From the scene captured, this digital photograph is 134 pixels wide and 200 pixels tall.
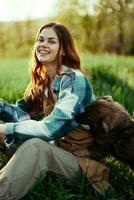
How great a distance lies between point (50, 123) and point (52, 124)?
0.06 ft

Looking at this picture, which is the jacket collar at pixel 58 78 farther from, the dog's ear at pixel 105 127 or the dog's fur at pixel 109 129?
the dog's ear at pixel 105 127

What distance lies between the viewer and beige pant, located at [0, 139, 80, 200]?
4.41m

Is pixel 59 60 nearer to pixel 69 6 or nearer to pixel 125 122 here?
pixel 125 122

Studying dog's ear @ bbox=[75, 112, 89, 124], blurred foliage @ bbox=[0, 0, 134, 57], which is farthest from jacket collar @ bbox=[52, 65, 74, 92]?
blurred foliage @ bbox=[0, 0, 134, 57]

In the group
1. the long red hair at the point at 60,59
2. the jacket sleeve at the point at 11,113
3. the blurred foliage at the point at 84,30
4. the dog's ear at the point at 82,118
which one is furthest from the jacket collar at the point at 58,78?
the blurred foliage at the point at 84,30

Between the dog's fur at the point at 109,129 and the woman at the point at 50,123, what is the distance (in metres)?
0.07

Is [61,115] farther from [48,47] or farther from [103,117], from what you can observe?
[48,47]

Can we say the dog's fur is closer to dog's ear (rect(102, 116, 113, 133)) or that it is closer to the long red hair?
dog's ear (rect(102, 116, 113, 133))

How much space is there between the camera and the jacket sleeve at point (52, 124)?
4.59 metres

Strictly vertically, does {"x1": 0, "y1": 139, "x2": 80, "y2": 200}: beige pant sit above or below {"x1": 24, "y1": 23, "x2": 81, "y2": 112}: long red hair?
below

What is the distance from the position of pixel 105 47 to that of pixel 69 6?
4.22m

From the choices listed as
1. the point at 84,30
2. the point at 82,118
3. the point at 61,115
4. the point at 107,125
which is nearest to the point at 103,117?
the point at 107,125

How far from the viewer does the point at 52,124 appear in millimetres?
4586

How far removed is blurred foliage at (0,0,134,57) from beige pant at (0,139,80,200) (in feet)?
84.8
